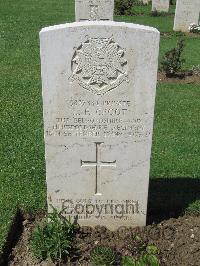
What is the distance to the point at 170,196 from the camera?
5156mm

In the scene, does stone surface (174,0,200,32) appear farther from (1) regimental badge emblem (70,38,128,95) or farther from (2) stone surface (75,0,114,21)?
(1) regimental badge emblem (70,38,128,95)

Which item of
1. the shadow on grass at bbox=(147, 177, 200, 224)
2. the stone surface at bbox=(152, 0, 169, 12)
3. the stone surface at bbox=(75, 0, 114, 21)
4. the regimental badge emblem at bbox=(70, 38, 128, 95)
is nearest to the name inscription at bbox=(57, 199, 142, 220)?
the shadow on grass at bbox=(147, 177, 200, 224)

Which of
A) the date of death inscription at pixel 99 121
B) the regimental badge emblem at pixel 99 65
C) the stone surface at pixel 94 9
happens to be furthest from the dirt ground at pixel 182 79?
the regimental badge emblem at pixel 99 65

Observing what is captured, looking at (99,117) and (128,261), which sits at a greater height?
(99,117)

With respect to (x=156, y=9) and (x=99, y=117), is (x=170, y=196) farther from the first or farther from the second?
(x=156, y=9)

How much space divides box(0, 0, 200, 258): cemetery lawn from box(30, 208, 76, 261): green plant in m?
0.45

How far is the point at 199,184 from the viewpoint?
18.0 feet

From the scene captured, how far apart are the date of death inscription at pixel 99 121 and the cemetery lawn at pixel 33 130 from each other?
4.17 ft

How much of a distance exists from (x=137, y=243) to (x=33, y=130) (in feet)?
10.9

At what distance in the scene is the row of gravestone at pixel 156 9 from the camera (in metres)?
12.0

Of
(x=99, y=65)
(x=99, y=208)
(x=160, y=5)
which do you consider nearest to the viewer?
(x=99, y=65)

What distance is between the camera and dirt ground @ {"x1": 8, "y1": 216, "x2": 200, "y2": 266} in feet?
13.4

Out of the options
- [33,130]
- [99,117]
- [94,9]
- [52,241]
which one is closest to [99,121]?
[99,117]

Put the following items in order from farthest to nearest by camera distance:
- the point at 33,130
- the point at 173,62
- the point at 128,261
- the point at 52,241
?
1. the point at 173,62
2. the point at 33,130
3. the point at 52,241
4. the point at 128,261
